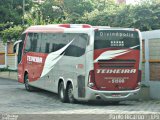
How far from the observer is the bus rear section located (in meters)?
17.8

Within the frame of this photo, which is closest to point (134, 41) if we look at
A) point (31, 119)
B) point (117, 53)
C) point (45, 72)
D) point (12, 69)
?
point (117, 53)

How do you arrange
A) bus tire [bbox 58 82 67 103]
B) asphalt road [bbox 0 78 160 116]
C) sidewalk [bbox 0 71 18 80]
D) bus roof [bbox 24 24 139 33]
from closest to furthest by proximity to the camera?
asphalt road [bbox 0 78 160 116] → bus roof [bbox 24 24 139 33] → bus tire [bbox 58 82 67 103] → sidewalk [bbox 0 71 18 80]

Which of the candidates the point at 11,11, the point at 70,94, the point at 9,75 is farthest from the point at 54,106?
the point at 11,11

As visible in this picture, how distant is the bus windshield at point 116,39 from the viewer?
17.8 meters

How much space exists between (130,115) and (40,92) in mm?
11466

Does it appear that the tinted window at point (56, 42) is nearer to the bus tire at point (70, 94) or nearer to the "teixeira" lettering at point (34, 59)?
the "teixeira" lettering at point (34, 59)

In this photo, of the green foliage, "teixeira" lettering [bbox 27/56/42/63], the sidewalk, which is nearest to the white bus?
"teixeira" lettering [bbox 27/56/42/63]

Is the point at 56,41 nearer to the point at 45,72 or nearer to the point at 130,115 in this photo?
the point at 45,72

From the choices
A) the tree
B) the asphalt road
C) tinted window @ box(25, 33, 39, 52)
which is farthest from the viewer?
the tree

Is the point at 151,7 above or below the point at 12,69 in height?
above

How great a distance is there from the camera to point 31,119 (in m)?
13.0

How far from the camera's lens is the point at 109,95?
18.1 metres

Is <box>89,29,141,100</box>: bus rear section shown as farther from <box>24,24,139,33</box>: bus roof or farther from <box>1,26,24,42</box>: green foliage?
<box>1,26,24,42</box>: green foliage

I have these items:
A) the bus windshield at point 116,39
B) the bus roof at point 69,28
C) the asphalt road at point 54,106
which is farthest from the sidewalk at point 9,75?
the bus windshield at point 116,39
